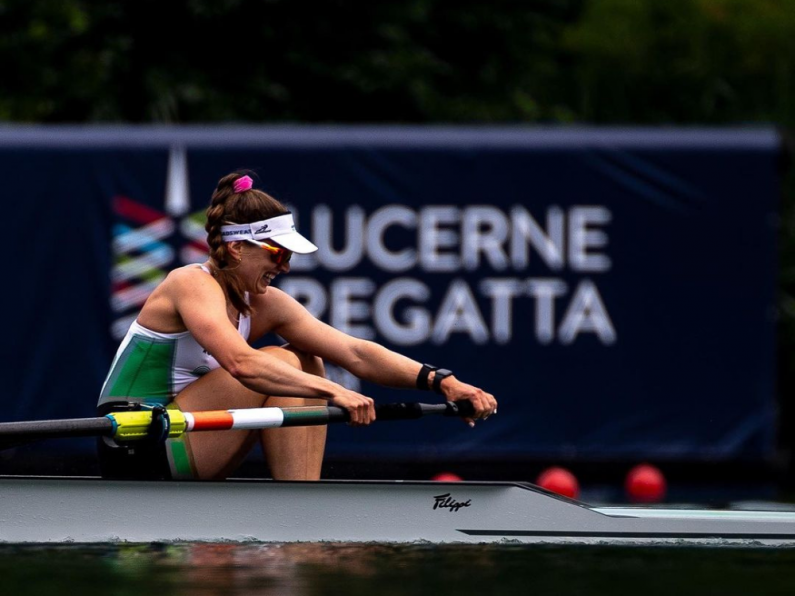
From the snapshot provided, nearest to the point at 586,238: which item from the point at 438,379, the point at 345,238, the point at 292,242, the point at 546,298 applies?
the point at 546,298

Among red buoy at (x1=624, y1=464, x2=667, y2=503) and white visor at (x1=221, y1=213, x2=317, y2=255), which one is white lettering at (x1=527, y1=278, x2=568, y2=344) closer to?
red buoy at (x1=624, y1=464, x2=667, y2=503)

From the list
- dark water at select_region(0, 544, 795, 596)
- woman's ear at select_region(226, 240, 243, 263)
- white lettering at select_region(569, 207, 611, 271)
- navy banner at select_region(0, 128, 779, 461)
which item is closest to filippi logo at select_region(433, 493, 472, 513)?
dark water at select_region(0, 544, 795, 596)

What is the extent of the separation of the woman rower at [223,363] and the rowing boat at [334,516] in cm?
25

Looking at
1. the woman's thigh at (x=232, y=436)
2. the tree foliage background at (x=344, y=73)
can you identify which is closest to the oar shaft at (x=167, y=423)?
the woman's thigh at (x=232, y=436)

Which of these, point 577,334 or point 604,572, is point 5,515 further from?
→ point 577,334

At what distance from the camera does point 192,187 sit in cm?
1153

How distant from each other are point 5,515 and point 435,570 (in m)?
1.74

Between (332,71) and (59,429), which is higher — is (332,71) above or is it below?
above

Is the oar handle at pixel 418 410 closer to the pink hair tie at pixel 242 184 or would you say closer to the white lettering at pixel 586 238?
the pink hair tie at pixel 242 184

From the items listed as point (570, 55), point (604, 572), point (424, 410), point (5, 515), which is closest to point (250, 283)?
point (424, 410)

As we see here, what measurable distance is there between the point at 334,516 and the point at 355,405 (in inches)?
17.6

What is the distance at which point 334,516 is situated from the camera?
263 inches

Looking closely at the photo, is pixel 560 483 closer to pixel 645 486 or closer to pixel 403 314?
pixel 645 486

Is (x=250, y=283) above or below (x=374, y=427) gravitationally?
above
